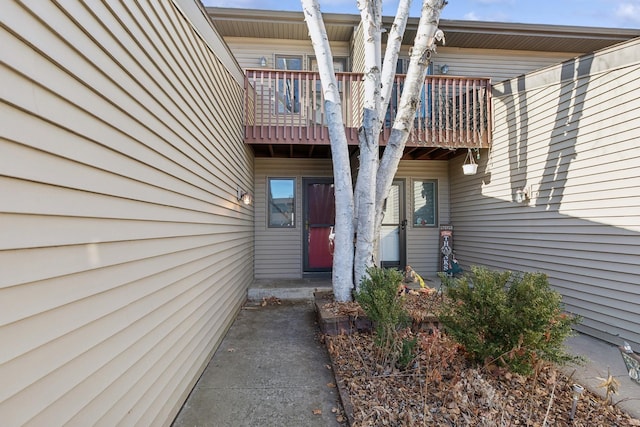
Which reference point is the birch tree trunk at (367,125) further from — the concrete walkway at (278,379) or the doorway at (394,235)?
the doorway at (394,235)

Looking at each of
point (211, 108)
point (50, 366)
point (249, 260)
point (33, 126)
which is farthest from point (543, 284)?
point (249, 260)

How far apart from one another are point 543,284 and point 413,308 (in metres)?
1.51

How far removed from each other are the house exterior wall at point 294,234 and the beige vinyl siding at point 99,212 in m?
3.49

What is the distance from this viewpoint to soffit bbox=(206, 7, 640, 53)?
20.4ft

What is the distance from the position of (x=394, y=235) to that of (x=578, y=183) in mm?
3315

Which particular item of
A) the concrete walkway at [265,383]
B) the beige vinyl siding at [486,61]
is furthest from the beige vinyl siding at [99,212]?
the beige vinyl siding at [486,61]

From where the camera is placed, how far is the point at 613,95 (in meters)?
3.37

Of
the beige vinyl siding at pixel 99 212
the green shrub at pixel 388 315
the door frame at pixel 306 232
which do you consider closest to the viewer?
the beige vinyl siding at pixel 99 212

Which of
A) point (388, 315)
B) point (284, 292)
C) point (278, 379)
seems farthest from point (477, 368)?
point (284, 292)

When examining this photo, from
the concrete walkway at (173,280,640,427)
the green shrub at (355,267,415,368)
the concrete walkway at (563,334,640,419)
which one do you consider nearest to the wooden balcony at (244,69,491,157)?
the green shrub at (355,267,415,368)

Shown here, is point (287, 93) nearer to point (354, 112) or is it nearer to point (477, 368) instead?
point (354, 112)

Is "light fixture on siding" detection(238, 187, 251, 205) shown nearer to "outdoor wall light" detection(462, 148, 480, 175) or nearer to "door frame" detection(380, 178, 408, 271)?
"door frame" detection(380, 178, 408, 271)

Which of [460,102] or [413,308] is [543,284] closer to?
[413,308]

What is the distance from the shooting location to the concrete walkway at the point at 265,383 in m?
Result: 2.22
